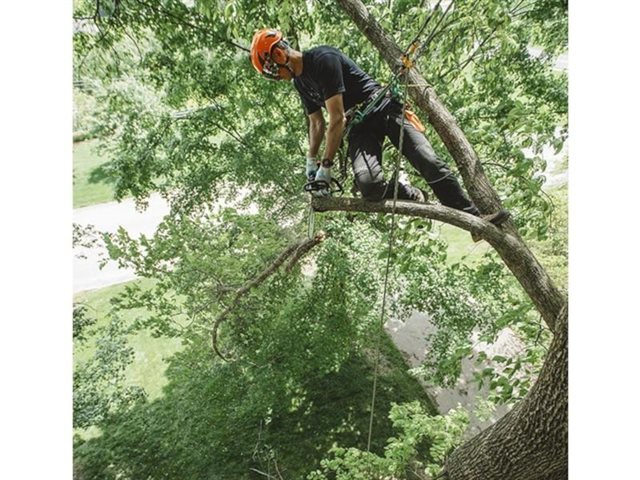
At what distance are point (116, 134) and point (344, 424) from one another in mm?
6043

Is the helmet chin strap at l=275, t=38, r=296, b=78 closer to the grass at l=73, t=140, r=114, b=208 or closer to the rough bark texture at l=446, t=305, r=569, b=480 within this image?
the rough bark texture at l=446, t=305, r=569, b=480

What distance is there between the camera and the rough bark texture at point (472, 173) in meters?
2.68

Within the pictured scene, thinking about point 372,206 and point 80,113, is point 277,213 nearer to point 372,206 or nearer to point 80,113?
point 372,206

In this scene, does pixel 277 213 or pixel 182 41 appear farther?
pixel 277 213

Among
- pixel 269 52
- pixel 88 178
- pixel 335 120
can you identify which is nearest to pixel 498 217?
pixel 335 120

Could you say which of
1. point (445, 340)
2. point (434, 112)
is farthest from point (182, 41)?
point (445, 340)

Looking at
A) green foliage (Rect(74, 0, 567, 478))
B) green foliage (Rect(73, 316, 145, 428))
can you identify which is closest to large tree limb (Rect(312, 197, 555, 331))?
green foliage (Rect(74, 0, 567, 478))

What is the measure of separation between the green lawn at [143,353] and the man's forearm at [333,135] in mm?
5944

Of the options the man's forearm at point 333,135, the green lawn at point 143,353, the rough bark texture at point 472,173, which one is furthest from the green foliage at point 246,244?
the man's forearm at point 333,135

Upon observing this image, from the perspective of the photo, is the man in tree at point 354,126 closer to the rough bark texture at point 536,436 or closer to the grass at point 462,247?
the rough bark texture at point 536,436

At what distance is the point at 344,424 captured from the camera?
6.64m

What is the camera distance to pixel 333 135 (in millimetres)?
2457

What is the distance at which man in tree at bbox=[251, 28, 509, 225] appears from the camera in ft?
7.94

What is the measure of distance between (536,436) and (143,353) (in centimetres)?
746
